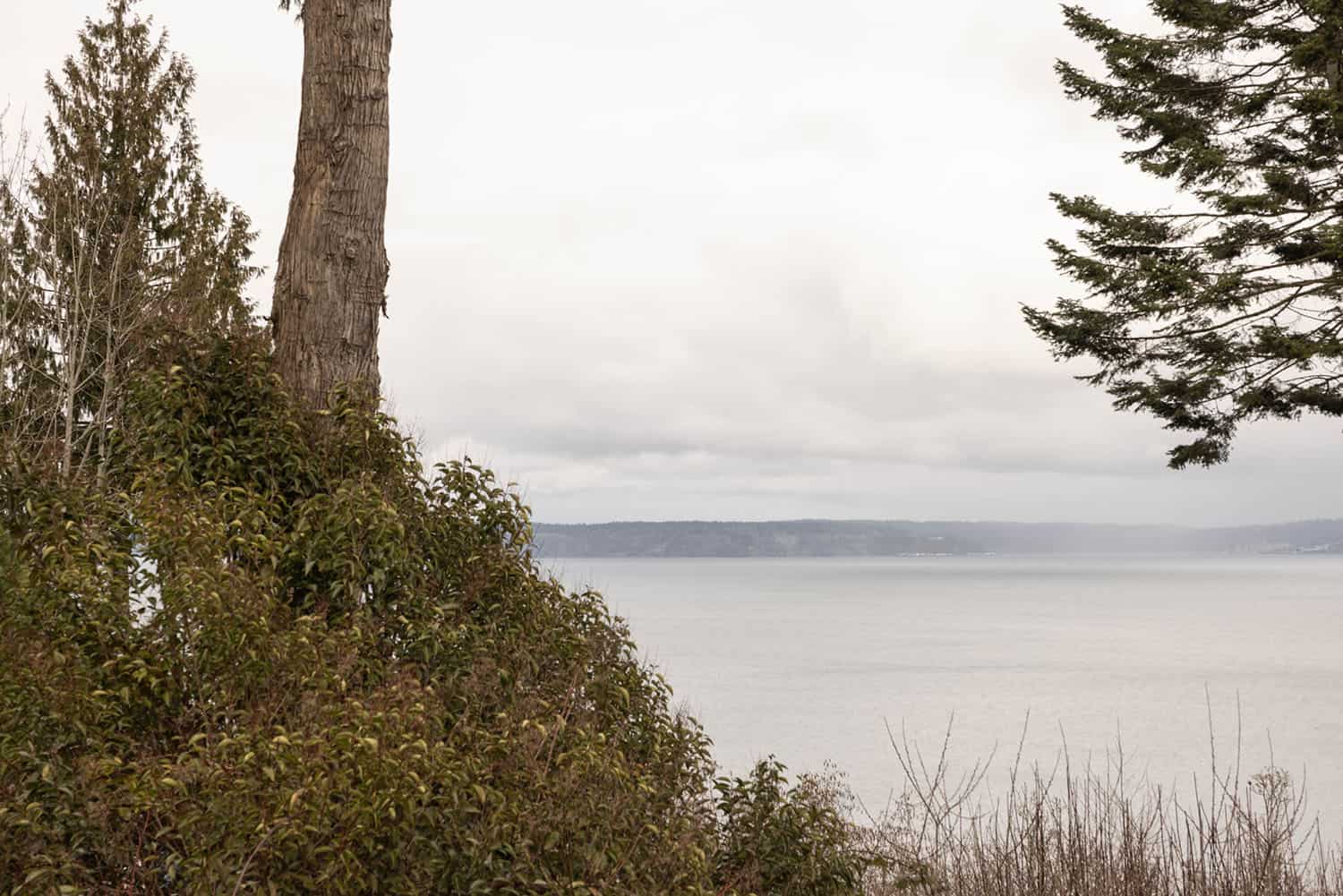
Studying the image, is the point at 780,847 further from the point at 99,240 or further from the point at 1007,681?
the point at 1007,681

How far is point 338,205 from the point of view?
23.1 feet

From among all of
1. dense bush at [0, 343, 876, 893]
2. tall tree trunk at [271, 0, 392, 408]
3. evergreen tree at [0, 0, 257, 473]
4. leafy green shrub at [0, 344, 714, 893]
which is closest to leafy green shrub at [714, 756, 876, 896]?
dense bush at [0, 343, 876, 893]

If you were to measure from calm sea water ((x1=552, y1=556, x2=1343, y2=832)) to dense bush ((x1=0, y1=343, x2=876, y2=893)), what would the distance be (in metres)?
1.06

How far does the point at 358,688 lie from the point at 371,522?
833 mm

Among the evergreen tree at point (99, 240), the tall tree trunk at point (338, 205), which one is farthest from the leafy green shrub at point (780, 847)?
the evergreen tree at point (99, 240)

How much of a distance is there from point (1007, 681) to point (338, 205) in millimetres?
58745

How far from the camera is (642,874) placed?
16.0 ft

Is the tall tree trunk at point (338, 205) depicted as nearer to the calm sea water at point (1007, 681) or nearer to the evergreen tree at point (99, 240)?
the calm sea water at point (1007, 681)

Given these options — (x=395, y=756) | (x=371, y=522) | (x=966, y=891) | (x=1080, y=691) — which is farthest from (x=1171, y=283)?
(x=1080, y=691)

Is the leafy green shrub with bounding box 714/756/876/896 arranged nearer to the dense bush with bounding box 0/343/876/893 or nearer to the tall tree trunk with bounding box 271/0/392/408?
the dense bush with bounding box 0/343/876/893

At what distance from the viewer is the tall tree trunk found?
6914 mm

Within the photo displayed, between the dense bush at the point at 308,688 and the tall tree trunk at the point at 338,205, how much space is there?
0.58m

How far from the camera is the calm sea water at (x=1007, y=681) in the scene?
133 feet

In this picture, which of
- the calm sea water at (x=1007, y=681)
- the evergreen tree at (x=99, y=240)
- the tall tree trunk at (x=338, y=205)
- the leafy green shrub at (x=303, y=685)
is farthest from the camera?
the calm sea water at (x=1007, y=681)
